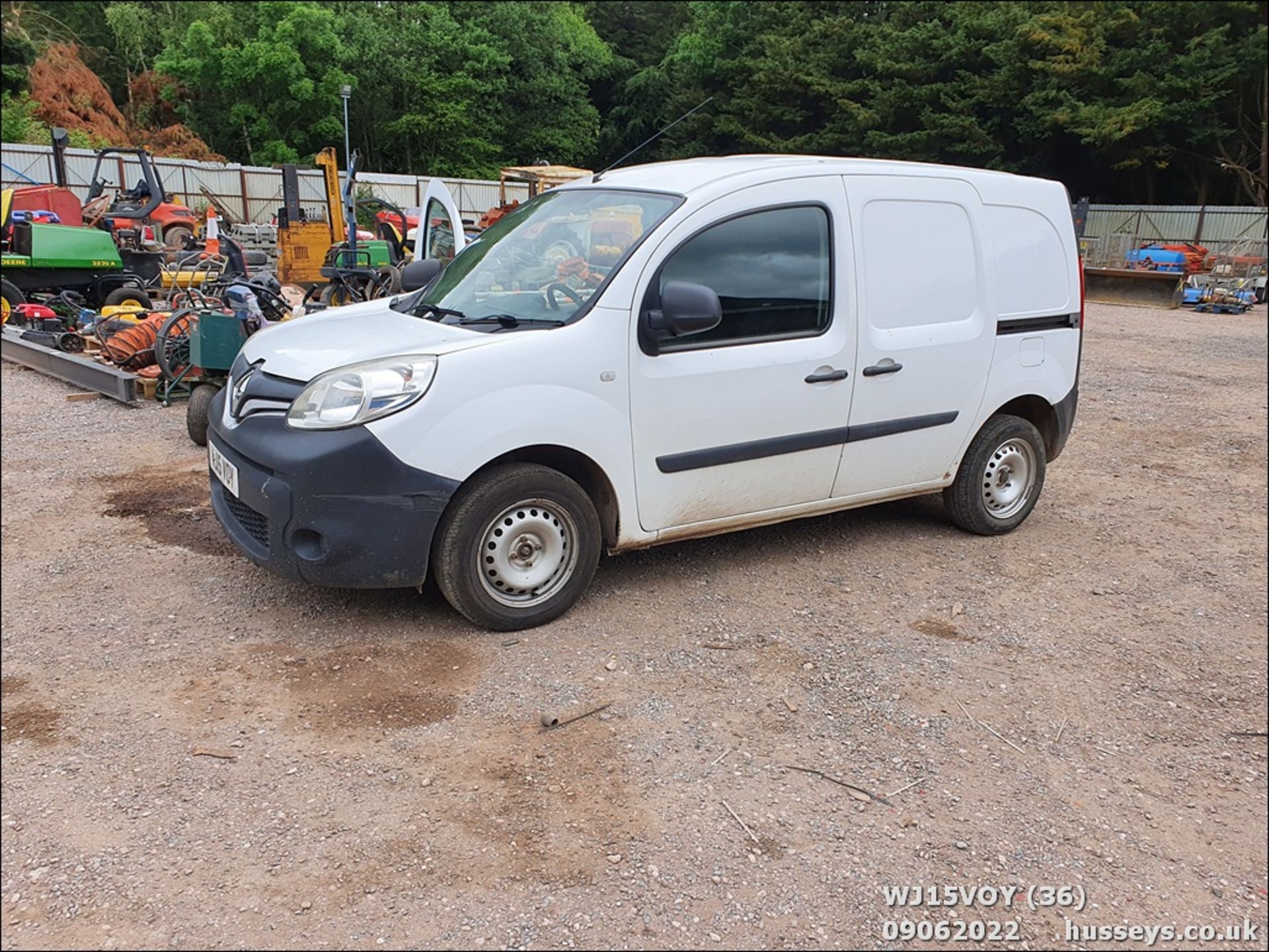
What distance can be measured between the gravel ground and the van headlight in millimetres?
897

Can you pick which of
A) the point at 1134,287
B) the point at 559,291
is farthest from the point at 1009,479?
the point at 1134,287

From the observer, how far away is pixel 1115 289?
23.1 meters

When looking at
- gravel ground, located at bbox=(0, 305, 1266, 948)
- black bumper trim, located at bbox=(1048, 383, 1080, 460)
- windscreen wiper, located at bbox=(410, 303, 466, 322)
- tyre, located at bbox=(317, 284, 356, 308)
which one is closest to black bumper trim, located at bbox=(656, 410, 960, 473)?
gravel ground, located at bbox=(0, 305, 1266, 948)

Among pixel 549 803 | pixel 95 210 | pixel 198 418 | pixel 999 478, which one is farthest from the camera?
pixel 95 210

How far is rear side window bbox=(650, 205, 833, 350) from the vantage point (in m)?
4.20

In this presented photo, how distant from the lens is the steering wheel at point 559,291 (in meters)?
4.09

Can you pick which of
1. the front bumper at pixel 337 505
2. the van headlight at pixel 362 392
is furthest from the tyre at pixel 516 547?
the van headlight at pixel 362 392

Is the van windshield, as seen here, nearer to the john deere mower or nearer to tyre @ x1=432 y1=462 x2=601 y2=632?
tyre @ x1=432 y1=462 x2=601 y2=632

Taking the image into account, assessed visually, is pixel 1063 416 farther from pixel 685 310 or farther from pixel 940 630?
pixel 685 310

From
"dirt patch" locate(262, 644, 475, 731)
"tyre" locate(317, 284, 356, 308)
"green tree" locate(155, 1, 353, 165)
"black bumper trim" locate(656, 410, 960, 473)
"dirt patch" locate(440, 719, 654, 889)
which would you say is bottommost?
"dirt patch" locate(440, 719, 654, 889)

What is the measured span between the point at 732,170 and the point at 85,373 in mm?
6433

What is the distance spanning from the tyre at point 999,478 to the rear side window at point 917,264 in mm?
771

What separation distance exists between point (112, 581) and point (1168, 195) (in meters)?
36.9

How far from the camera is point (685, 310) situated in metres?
3.89
